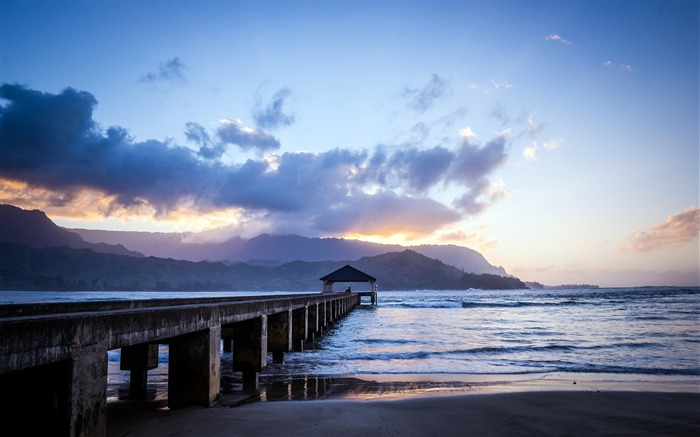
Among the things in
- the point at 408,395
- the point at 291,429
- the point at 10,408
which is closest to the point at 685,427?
the point at 408,395

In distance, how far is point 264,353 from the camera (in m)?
9.98

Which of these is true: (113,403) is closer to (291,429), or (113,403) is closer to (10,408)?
(291,429)

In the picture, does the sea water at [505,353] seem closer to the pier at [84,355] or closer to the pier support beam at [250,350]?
the pier support beam at [250,350]

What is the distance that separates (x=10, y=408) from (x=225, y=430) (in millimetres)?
2586

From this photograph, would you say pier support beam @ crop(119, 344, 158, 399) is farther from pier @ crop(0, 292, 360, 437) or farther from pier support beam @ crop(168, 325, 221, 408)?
pier support beam @ crop(168, 325, 221, 408)

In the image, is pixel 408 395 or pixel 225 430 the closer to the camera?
pixel 225 430

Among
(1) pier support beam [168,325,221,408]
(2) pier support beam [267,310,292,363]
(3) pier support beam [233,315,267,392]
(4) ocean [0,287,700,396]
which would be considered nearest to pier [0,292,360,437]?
(1) pier support beam [168,325,221,408]

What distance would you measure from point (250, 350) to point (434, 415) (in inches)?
175

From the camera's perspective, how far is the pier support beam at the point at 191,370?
631 cm

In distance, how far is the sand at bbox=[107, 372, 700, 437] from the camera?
5.82 meters

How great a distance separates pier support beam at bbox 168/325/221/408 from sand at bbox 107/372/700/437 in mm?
170

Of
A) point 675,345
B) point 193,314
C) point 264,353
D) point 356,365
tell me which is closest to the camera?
point 193,314

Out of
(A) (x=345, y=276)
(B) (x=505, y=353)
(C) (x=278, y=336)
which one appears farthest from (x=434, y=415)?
(A) (x=345, y=276)

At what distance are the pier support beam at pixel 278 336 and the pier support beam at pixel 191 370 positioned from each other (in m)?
6.81
